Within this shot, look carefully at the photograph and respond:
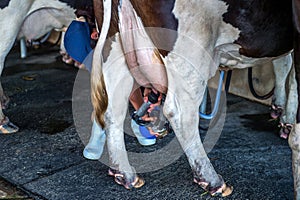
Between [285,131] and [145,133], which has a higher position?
[285,131]

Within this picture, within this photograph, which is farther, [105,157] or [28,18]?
[28,18]

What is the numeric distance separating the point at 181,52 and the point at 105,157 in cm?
111

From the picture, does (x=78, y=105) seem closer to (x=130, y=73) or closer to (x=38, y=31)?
(x=38, y=31)

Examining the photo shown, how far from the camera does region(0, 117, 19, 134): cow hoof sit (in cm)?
398

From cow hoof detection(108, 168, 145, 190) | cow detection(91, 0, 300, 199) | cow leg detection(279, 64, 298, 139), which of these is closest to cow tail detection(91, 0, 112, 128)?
cow detection(91, 0, 300, 199)

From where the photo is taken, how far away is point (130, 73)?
321 cm

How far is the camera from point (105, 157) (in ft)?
11.6

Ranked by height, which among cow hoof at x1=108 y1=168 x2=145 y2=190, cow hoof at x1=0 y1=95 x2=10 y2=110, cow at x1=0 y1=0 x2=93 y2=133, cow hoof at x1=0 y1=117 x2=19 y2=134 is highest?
cow at x1=0 y1=0 x2=93 y2=133

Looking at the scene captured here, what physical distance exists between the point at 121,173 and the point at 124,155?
0.36ft

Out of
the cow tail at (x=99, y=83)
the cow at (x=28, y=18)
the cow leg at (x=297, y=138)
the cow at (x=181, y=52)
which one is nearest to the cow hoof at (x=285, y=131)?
the cow at (x=181, y=52)

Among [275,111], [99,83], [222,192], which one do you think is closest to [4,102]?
[99,83]

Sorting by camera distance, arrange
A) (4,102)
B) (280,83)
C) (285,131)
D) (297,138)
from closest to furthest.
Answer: (297,138) → (285,131) → (280,83) → (4,102)

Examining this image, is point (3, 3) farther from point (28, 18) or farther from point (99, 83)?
point (99, 83)

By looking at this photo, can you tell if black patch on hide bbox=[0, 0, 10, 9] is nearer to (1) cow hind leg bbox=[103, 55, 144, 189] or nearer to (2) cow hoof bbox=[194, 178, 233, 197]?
(1) cow hind leg bbox=[103, 55, 144, 189]
